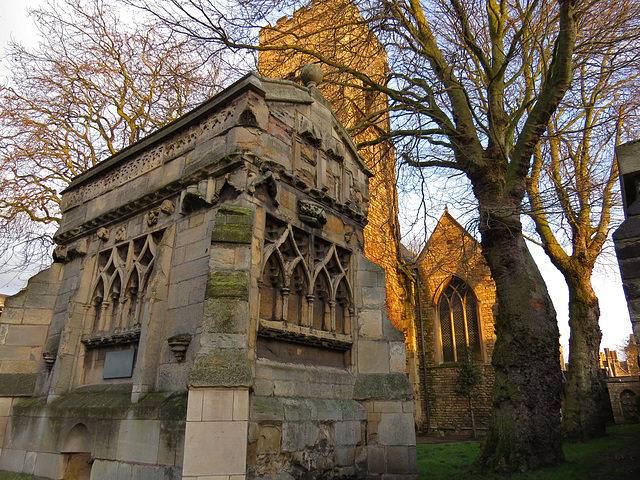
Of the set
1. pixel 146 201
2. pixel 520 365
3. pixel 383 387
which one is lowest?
pixel 383 387

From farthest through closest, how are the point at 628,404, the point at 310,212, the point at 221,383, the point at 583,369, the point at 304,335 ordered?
the point at 628,404, the point at 583,369, the point at 310,212, the point at 304,335, the point at 221,383

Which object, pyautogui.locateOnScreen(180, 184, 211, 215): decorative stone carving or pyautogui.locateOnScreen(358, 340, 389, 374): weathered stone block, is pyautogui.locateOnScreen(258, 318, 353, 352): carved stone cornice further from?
pyautogui.locateOnScreen(180, 184, 211, 215): decorative stone carving

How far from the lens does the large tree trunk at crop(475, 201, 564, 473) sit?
6.75 meters

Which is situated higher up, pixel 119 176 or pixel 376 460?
pixel 119 176

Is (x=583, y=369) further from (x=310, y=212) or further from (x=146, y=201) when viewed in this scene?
(x=146, y=201)

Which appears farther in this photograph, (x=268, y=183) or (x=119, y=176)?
(x=119, y=176)

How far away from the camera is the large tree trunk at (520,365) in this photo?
22.2ft

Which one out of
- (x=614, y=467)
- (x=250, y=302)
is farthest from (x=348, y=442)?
(x=614, y=467)

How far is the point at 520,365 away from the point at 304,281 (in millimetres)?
3529

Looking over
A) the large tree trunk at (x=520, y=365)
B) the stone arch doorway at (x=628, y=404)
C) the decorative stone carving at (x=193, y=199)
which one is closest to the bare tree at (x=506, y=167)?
the large tree trunk at (x=520, y=365)

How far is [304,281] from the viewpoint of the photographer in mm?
6824

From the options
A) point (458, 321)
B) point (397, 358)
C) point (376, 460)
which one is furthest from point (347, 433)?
point (458, 321)

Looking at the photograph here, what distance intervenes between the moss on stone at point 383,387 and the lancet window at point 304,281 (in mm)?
→ 783

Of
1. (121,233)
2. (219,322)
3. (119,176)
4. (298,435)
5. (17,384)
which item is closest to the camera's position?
(219,322)
